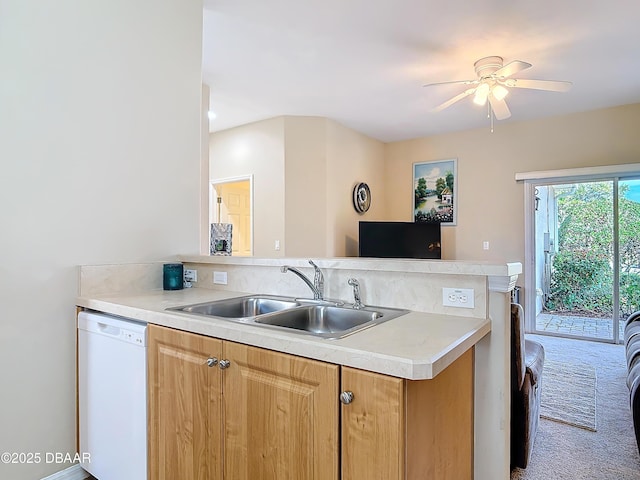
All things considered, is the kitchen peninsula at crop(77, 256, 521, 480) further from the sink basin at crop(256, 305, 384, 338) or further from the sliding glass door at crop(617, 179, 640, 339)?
the sliding glass door at crop(617, 179, 640, 339)

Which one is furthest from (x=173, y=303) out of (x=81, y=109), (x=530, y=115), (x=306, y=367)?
(x=530, y=115)

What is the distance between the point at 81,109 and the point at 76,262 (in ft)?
2.59

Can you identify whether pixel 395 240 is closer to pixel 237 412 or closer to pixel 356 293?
pixel 356 293

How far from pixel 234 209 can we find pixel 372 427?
4981 mm

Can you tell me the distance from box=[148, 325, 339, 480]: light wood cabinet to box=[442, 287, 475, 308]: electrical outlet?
64 cm

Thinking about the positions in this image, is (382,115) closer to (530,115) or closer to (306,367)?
(530,115)

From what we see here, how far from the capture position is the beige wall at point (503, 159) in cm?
441

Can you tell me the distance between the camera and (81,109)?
6.20 ft

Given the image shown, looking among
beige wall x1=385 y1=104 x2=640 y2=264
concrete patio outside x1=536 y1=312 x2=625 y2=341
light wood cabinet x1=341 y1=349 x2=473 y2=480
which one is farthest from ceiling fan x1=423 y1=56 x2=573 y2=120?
concrete patio outside x1=536 y1=312 x2=625 y2=341

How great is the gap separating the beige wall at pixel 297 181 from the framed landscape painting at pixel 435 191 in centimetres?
136

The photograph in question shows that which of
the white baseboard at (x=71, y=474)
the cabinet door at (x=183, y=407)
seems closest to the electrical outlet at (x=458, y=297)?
the cabinet door at (x=183, y=407)

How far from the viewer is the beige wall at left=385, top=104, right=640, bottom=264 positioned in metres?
4.41

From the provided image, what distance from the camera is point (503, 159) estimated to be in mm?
5082

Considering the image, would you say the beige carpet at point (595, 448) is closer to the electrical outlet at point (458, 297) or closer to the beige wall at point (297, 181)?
the electrical outlet at point (458, 297)
